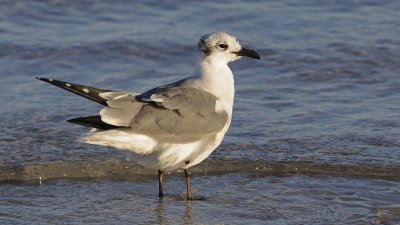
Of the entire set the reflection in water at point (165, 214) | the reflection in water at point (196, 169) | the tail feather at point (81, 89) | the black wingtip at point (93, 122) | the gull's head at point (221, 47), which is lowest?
the reflection in water at point (165, 214)

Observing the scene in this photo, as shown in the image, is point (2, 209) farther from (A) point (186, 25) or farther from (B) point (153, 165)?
(A) point (186, 25)

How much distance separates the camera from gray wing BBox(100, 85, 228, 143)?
6.16 metres

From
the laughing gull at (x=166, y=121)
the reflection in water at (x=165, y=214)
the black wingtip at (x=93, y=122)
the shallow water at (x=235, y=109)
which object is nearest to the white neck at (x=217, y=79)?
the laughing gull at (x=166, y=121)

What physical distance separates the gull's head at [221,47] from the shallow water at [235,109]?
817 mm

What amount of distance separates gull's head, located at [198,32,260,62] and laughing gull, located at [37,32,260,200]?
0.72ft

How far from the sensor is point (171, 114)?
6359mm

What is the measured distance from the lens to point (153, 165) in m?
6.40

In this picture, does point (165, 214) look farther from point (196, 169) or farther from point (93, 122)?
point (196, 169)

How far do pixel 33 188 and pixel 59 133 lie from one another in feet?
3.97

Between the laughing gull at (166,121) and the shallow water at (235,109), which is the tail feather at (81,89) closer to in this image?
the laughing gull at (166,121)

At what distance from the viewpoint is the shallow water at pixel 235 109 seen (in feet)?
20.8

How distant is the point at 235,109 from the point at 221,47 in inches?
64.8

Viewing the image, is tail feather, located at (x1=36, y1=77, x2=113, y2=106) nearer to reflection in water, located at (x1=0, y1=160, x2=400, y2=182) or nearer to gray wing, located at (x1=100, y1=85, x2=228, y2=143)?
gray wing, located at (x1=100, y1=85, x2=228, y2=143)

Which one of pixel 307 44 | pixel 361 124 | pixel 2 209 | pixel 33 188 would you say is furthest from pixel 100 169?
pixel 307 44
